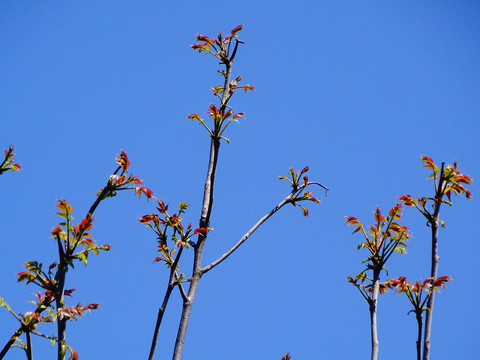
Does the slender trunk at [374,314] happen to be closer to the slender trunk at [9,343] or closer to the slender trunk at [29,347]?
the slender trunk at [29,347]

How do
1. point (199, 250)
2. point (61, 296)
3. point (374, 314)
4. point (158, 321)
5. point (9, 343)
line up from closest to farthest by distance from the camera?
point (61, 296)
point (9, 343)
point (158, 321)
point (374, 314)
point (199, 250)

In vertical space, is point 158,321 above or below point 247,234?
below

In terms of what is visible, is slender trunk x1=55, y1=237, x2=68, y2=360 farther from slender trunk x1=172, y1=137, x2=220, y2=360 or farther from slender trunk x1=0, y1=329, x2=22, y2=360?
slender trunk x1=172, y1=137, x2=220, y2=360

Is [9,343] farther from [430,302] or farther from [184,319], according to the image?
[430,302]

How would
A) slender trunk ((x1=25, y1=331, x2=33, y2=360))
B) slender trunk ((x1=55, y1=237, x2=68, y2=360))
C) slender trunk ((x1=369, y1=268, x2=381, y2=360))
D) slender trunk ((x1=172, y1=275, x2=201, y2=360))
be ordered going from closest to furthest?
slender trunk ((x1=55, y1=237, x2=68, y2=360)) < slender trunk ((x1=25, y1=331, x2=33, y2=360)) < slender trunk ((x1=369, y1=268, x2=381, y2=360)) < slender trunk ((x1=172, y1=275, x2=201, y2=360))

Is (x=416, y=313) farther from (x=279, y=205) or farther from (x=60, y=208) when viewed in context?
(x=60, y=208)

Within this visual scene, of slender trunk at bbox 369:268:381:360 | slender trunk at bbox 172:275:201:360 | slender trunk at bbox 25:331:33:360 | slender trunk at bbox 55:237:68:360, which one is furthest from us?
slender trunk at bbox 172:275:201:360

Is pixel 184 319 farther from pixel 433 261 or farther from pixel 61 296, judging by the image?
pixel 433 261

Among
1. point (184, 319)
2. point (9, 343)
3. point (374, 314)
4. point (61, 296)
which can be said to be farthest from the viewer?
point (184, 319)

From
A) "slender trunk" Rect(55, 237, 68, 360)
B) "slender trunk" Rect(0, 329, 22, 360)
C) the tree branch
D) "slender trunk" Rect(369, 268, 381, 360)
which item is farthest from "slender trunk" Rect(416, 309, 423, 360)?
"slender trunk" Rect(0, 329, 22, 360)

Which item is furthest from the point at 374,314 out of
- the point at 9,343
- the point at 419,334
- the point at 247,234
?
the point at 9,343

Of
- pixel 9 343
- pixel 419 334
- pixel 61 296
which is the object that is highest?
pixel 419 334

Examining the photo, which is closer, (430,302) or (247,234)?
(430,302)

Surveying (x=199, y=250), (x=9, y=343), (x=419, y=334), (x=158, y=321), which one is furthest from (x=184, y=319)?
(x=419, y=334)
